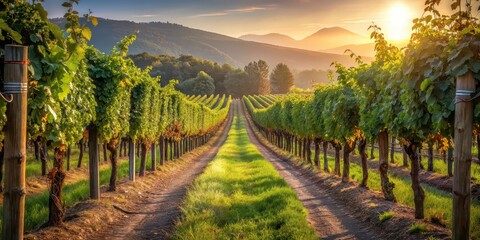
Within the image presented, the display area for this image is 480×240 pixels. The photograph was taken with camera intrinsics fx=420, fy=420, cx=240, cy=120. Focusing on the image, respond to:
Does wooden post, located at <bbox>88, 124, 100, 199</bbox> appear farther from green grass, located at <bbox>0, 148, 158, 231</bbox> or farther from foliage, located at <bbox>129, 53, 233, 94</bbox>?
foliage, located at <bbox>129, 53, 233, 94</bbox>

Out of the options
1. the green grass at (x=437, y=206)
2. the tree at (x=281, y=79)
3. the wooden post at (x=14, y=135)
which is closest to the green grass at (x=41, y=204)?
the wooden post at (x=14, y=135)

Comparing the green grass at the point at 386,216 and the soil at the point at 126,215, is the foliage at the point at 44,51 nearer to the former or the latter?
the soil at the point at 126,215

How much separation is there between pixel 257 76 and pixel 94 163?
159 metres

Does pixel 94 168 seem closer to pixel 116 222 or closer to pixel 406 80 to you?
pixel 116 222

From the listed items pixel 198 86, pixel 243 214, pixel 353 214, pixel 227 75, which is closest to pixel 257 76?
pixel 227 75

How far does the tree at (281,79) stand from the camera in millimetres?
177375

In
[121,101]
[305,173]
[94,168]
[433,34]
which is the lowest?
[305,173]

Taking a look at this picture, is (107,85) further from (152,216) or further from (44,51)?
(44,51)

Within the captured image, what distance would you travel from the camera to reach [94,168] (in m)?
15.9

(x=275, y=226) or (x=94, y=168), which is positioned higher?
(x=94, y=168)

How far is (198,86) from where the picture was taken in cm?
15238

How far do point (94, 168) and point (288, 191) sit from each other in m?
7.71

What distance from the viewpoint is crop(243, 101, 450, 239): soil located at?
11464 mm

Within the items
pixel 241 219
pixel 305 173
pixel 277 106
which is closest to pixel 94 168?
pixel 241 219
